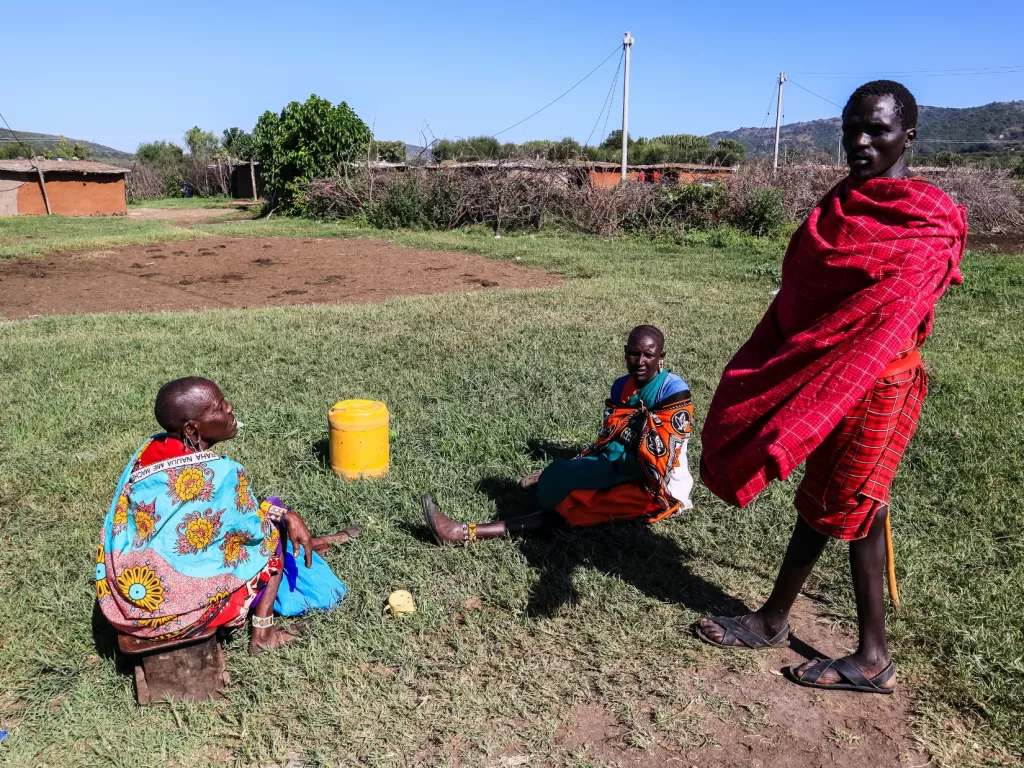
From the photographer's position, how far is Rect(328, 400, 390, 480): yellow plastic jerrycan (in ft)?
12.3

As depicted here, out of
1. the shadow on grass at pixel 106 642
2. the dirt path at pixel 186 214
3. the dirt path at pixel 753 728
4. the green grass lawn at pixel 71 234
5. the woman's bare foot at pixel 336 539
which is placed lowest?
the dirt path at pixel 753 728

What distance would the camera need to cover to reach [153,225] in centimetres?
1847

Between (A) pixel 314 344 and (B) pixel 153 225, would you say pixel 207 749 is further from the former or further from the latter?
(B) pixel 153 225

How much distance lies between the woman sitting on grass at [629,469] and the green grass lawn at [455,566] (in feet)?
0.40

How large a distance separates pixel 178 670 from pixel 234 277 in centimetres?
902

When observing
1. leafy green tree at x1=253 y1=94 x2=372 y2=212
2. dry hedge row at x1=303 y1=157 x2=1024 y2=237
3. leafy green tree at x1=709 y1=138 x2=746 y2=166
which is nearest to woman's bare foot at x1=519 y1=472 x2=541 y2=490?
dry hedge row at x1=303 y1=157 x2=1024 y2=237

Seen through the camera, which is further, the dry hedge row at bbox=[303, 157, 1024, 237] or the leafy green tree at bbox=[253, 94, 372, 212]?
the leafy green tree at bbox=[253, 94, 372, 212]

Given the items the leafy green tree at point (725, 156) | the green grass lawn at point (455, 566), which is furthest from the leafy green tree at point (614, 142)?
the green grass lawn at point (455, 566)

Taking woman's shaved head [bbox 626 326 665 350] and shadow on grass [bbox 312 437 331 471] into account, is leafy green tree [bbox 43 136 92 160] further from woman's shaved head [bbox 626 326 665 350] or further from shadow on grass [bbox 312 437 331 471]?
woman's shaved head [bbox 626 326 665 350]

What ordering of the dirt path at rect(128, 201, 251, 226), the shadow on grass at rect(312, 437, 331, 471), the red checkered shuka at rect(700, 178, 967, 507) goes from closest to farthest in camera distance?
the red checkered shuka at rect(700, 178, 967, 507) → the shadow on grass at rect(312, 437, 331, 471) → the dirt path at rect(128, 201, 251, 226)

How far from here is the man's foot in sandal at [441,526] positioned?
3.26m

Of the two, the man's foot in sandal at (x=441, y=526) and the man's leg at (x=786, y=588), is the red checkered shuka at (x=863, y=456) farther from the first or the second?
the man's foot in sandal at (x=441, y=526)

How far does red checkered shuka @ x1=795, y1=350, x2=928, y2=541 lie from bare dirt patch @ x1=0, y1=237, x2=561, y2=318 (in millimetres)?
7286

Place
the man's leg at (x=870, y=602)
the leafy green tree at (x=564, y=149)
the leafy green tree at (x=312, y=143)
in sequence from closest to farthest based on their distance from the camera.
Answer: the man's leg at (x=870, y=602) → the leafy green tree at (x=312, y=143) → the leafy green tree at (x=564, y=149)
